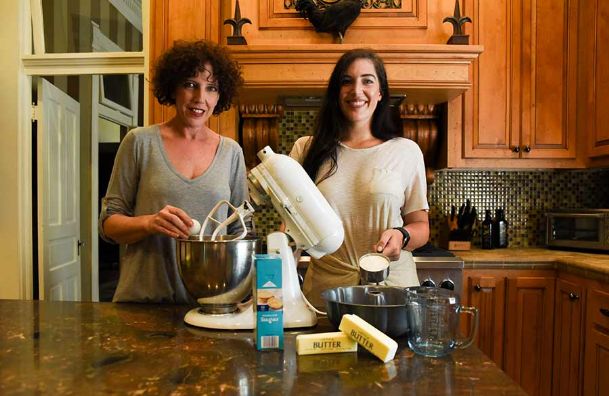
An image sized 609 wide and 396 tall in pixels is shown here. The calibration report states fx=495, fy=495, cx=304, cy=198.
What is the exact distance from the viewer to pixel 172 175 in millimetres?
1290

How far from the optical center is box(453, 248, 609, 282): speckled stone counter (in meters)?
2.10

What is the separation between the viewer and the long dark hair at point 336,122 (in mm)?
1417

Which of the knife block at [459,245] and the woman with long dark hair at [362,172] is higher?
the woman with long dark hair at [362,172]

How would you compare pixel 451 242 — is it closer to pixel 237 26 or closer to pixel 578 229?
pixel 578 229

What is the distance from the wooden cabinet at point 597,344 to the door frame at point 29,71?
8.04ft

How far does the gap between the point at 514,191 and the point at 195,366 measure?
2511mm

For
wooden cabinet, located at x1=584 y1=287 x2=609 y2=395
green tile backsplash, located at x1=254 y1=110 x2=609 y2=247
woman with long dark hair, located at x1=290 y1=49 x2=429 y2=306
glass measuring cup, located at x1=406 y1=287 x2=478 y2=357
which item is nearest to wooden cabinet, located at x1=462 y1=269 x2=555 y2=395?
wooden cabinet, located at x1=584 y1=287 x2=609 y2=395

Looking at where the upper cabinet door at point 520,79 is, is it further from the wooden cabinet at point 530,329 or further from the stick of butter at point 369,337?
the stick of butter at point 369,337

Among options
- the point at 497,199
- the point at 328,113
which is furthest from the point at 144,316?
the point at 497,199

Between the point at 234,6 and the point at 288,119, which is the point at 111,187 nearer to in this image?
the point at 234,6

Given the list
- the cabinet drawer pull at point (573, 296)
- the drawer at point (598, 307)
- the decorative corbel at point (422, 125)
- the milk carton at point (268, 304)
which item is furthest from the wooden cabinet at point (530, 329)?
the milk carton at point (268, 304)

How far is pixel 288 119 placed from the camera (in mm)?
2822

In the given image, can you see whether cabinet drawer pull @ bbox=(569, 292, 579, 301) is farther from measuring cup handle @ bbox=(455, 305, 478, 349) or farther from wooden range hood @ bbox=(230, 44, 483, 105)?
measuring cup handle @ bbox=(455, 305, 478, 349)

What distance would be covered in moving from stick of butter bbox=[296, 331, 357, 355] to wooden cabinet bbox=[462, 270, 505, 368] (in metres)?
1.64
